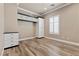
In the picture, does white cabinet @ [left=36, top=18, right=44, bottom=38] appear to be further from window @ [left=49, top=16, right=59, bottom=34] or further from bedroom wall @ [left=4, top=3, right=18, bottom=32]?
bedroom wall @ [left=4, top=3, right=18, bottom=32]

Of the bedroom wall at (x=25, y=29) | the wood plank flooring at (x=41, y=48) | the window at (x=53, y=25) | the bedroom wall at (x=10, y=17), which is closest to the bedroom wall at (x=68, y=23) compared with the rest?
the window at (x=53, y=25)

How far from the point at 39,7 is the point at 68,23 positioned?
3.23ft

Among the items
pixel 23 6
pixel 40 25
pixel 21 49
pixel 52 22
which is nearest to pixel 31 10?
pixel 23 6

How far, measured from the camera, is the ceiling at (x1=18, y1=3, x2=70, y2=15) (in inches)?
90.2

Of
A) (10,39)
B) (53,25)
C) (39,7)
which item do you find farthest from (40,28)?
(10,39)

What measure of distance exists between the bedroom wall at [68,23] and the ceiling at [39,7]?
0.52 ft

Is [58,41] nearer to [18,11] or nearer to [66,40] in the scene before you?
[66,40]

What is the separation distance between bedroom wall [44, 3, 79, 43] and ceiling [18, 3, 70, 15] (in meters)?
0.16

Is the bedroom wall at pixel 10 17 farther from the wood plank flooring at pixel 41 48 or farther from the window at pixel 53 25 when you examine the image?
the window at pixel 53 25

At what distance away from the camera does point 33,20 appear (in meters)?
2.48

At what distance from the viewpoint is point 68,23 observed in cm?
283

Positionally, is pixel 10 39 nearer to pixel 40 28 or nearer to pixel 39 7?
pixel 40 28

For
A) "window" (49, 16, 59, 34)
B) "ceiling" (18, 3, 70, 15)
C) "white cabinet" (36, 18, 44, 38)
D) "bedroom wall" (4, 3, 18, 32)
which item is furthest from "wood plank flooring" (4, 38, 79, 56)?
"ceiling" (18, 3, 70, 15)

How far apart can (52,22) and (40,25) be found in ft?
1.02
